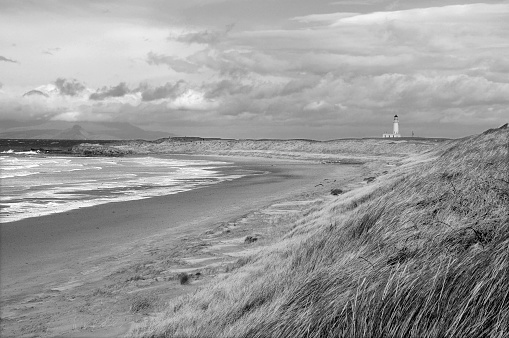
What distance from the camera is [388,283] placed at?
4.25m

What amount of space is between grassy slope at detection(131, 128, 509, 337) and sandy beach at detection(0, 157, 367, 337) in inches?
59.2

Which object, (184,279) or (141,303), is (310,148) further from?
(141,303)

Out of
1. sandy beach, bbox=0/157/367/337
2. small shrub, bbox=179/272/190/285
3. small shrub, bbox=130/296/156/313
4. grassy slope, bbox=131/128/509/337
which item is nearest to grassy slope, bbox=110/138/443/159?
sandy beach, bbox=0/157/367/337

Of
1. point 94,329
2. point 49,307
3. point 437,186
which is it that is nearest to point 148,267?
point 49,307

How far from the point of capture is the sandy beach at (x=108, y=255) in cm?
811

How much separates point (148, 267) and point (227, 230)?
14.3ft

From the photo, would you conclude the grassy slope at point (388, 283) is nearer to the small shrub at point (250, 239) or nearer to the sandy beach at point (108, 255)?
the sandy beach at point (108, 255)

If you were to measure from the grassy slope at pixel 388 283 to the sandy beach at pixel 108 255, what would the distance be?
150cm

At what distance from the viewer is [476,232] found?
187 inches

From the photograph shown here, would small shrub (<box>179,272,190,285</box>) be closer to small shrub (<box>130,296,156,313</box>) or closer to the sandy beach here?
the sandy beach

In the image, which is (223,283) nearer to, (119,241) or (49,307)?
(49,307)

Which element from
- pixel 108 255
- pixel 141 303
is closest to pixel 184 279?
pixel 141 303

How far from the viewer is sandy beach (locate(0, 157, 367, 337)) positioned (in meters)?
8.11

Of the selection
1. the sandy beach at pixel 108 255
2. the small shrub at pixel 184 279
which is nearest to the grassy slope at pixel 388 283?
the small shrub at pixel 184 279
